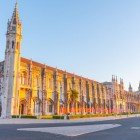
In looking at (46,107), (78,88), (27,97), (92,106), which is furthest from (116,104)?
(27,97)

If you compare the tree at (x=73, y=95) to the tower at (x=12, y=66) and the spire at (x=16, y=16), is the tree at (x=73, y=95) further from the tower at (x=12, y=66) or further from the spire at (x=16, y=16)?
the spire at (x=16, y=16)

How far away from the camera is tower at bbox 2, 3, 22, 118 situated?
5169 cm

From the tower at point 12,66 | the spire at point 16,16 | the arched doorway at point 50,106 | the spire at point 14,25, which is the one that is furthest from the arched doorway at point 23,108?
the spire at point 16,16

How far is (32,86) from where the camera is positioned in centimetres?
5853

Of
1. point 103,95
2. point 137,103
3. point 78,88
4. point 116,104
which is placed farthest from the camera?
point 137,103

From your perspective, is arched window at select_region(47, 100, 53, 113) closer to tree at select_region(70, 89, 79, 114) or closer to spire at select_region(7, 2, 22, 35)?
tree at select_region(70, 89, 79, 114)

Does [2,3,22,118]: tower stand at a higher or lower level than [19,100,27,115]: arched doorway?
higher

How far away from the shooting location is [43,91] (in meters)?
62.0

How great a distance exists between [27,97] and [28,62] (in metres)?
8.00

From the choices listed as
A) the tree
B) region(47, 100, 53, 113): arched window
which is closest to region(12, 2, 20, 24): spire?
region(47, 100, 53, 113): arched window

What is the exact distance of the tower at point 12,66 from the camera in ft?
170

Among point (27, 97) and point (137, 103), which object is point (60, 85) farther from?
point (137, 103)

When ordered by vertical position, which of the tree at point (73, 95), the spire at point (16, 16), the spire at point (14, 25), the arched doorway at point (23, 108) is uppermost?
the spire at point (16, 16)

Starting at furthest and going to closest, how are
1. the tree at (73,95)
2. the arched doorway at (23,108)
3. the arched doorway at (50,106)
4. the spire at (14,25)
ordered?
the tree at (73,95), the arched doorway at (50,106), the spire at (14,25), the arched doorway at (23,108)
